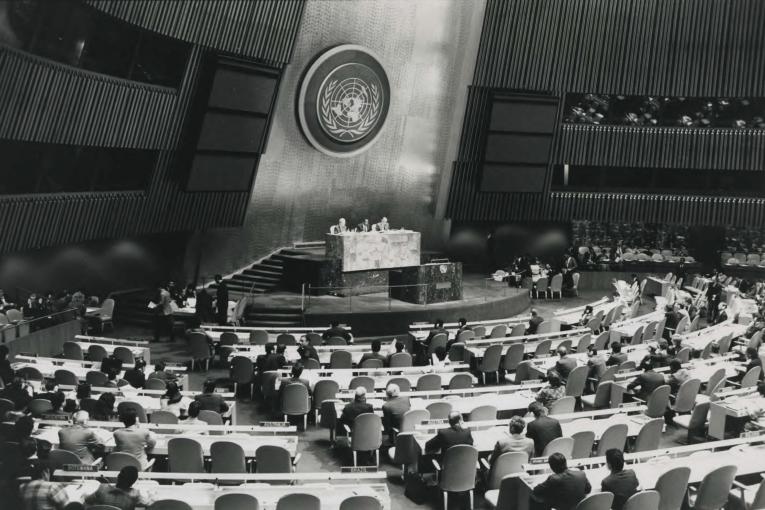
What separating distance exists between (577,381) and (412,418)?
3.44 metres

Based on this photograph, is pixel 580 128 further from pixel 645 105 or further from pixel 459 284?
pixel 459 284

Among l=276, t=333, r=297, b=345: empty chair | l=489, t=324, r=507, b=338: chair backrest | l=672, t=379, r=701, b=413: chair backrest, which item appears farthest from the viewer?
l=489, t=324, r=507, b=338: chair backrest

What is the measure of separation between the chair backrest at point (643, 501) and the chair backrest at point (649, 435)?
2085mm

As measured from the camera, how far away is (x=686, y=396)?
1031cm

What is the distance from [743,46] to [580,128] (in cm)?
530

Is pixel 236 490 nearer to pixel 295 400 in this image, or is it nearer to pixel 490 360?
pixel 295 400

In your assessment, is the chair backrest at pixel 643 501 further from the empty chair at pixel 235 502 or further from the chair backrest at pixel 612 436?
the empty chair at pixel 235 502

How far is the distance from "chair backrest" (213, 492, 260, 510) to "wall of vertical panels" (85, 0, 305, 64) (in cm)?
1064

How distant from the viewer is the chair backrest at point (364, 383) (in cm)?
1028

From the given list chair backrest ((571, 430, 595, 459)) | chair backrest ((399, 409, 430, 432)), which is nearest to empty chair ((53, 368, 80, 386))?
chair backrest ((399, 409, 430, 432))

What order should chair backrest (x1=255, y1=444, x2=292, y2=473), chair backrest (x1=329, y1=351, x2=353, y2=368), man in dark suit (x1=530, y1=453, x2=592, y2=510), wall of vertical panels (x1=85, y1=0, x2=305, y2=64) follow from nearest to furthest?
man in dark suit (x1=530, y1=453, x2=592, y2=510) < chair backrest (x1=255, y1=444, x2=292, y2=473) < chair backrest (x1=329, y1=351, x2=353, y2=368) < wall of vertical panels (x1=85, y1=0, x2=305, y2=64)

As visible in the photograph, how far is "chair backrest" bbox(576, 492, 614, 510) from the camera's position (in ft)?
20.1

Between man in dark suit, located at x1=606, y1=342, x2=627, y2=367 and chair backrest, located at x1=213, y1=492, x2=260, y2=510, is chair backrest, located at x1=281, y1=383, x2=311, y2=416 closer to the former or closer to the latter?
chair backrest, located at x1=213, y1=492, x2=260, y2=510

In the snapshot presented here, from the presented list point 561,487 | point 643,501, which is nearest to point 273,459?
point 561,487
